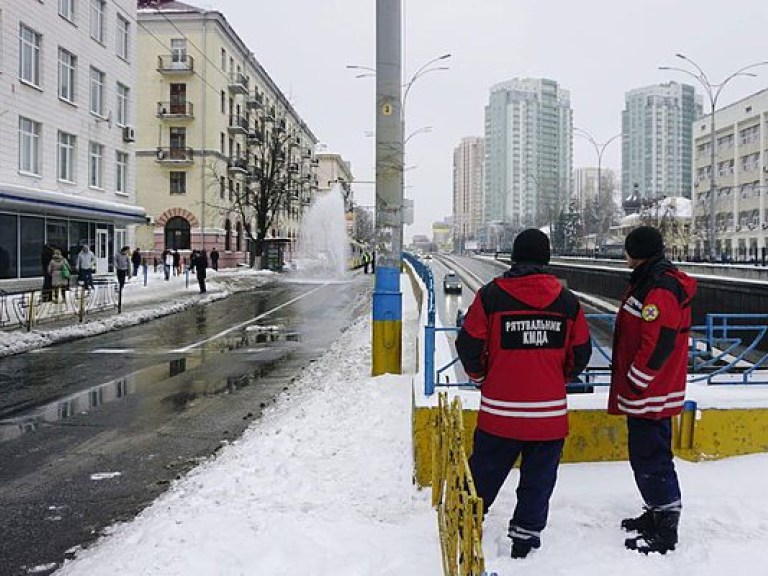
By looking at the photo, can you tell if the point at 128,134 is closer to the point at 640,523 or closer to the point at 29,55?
the point at 29,55

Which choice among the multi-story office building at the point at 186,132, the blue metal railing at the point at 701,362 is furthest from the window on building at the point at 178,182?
the blue metal railing at the point at 701,362

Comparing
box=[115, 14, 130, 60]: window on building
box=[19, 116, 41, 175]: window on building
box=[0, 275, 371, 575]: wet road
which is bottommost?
box=[0, 275, 371, 575]: wet road

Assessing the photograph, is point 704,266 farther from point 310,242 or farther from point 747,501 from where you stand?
point 310,242

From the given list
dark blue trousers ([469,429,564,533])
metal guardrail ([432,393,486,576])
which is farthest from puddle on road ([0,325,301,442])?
dark blue trousers ([469,429,564,533])

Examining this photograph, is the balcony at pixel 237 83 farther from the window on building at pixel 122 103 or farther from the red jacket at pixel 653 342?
the red jacket at pixel 653 342

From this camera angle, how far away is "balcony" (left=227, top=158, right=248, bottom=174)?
201ft

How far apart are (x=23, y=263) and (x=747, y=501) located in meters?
27.7

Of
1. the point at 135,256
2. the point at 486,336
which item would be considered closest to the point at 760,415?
the point at 486,336

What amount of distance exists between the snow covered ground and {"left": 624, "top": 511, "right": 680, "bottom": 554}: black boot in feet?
0.19

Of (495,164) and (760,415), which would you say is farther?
(495,164)

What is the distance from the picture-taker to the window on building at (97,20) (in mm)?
33500

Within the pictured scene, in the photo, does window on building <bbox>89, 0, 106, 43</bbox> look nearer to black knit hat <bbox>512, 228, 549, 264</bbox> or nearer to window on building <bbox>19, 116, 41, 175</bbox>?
window on building <bbox>19, 116, 41, 175</bbox>

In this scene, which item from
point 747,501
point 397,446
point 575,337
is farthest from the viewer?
point 397,446

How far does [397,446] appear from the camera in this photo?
643cm
